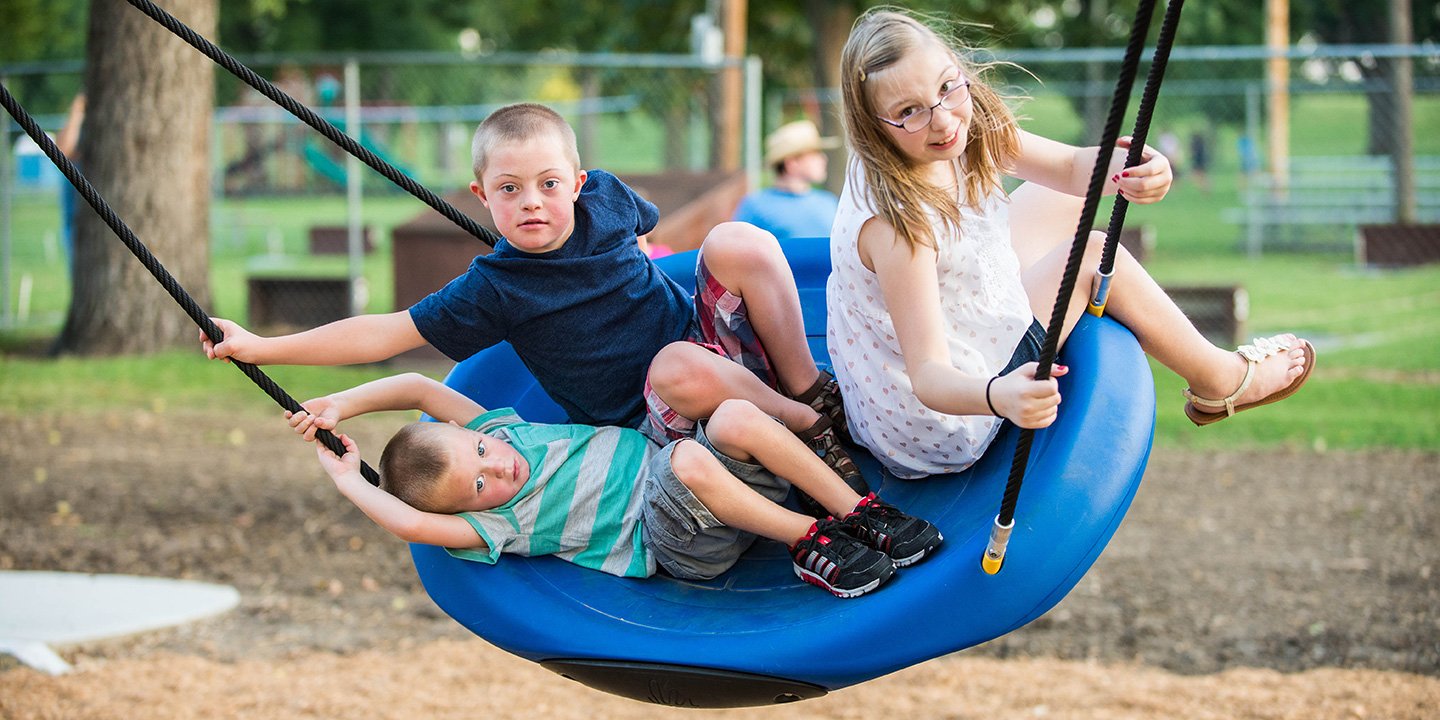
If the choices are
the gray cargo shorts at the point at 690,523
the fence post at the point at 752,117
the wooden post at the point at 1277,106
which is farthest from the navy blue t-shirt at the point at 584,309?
the wooden post at the point at 1277,106

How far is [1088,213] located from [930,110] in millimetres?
527

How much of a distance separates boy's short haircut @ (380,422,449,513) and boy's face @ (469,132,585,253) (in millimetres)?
386

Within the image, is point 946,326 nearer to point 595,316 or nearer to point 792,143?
point 595,316

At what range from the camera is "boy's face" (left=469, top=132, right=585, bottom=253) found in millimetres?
2420

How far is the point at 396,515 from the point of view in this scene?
94.4 inches

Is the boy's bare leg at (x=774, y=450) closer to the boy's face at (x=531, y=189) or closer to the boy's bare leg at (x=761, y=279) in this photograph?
the boy's bare leg at (x=761, y=279)

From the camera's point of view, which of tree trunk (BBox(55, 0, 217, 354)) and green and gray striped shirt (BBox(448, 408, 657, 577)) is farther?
tree trunk (BBox(55, 0, 217, 354))

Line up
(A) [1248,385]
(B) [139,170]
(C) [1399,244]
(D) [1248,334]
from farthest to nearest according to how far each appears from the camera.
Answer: (C) [1399,244] → (D) [1248,334] → (B) [139,170] → (A) [1248,385]

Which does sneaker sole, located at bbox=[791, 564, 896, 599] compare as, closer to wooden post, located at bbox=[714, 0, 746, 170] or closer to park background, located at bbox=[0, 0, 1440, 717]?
park background, located at bbox=[0, 0, 1440, 717]

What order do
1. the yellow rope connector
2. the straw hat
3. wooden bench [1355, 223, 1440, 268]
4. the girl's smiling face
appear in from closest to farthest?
the yellow rope connector, the girl's smiling face, the straw hat, wooden bench [1355, 223, 1440, 268]

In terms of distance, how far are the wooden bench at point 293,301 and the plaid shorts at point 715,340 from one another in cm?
736

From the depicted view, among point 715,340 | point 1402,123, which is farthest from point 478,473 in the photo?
point 1402,123

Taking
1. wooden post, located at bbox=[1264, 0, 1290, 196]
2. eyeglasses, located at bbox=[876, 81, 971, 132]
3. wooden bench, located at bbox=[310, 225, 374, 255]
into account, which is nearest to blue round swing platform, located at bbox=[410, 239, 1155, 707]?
eyeglasses, located at bbox=[876, 81, 971, 132]

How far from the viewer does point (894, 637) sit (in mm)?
2123
